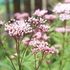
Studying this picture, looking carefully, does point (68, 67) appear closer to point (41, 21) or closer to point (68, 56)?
point (68, 56)

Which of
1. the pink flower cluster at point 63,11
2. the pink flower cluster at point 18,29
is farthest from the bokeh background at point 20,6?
the pink flower cluster at point 18,29

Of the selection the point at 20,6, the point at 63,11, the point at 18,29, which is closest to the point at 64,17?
the point at 63,11

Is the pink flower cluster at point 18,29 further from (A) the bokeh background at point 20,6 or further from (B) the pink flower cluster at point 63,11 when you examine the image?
(A) the bokeh background at point 20,6

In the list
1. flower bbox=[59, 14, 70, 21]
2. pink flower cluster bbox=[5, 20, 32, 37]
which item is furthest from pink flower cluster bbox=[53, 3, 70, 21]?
pink flower cluster bbox=[5, 20, 32, 37]

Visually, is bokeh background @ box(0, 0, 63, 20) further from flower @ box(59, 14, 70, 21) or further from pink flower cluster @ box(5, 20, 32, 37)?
pink flower cluster @ box(5, 20, 32, 37)

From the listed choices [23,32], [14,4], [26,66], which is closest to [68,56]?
[26,66]

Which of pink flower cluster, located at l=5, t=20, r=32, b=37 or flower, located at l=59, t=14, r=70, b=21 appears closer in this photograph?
pink flower cluster, located at l=5, t=20, r=32, b=37

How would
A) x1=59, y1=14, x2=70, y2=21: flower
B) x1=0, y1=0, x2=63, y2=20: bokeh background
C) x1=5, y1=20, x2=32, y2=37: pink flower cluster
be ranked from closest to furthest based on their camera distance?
x1=5, y1=20, x2=32, y2=37: pink flower cluster → x1=59, y1=14, x2=70, y2=21: flower → x1=0, y1=0, x2=63, y2=20: bokeh background

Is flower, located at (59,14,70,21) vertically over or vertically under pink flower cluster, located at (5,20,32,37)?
under

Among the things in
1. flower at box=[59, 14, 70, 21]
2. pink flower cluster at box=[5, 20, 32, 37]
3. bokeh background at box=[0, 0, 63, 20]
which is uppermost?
pink flower cluster at box=[5, 20, 32, 37]

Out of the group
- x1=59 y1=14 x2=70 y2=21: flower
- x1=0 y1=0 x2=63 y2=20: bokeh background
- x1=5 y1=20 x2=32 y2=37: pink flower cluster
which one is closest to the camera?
x1=5 y1=20 x2=32 y2=37: pink flower cluster

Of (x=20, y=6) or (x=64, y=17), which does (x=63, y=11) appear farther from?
(x=20, y=6)
